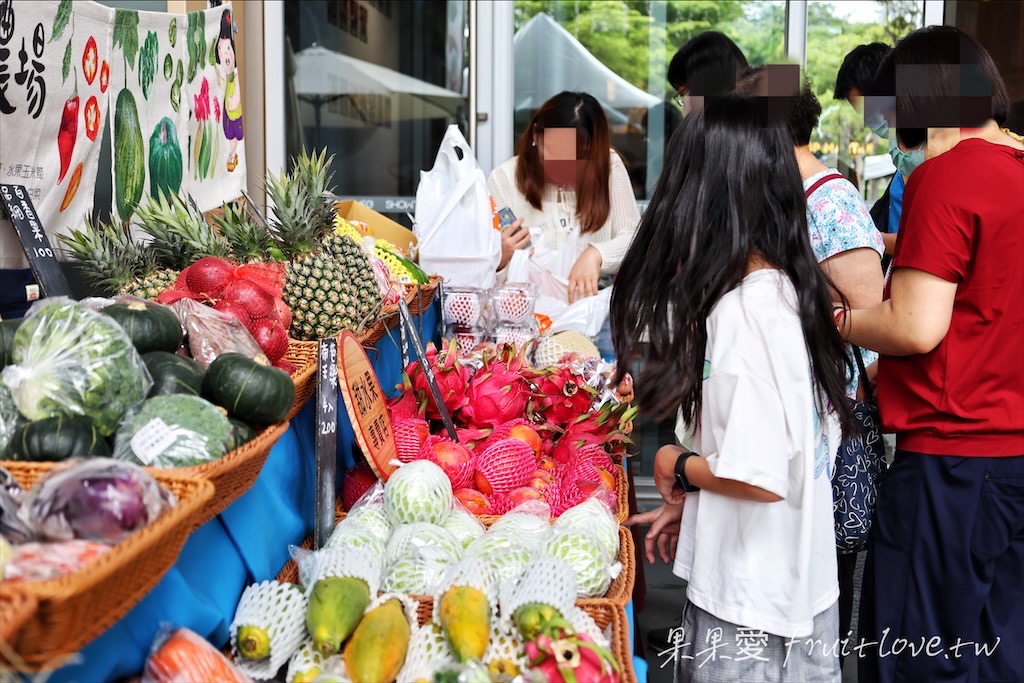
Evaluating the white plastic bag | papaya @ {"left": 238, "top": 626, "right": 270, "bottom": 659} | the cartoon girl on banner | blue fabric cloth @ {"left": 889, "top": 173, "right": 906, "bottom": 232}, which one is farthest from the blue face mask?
the cartoon girl on banner

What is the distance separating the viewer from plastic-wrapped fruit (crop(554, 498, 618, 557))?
1.88 m

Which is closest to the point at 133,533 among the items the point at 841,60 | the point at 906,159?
the point at 906,159

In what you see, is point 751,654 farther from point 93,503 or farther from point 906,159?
point 906,159

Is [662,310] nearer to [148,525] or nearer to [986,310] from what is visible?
[986,310]

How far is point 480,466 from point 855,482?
0.98 meters

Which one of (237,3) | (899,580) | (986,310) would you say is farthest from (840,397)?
(237,3)

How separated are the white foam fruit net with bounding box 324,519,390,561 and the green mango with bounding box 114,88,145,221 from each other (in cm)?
198

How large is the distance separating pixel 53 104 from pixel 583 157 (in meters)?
2.30

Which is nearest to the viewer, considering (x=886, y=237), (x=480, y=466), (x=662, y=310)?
(x=662, y=310)

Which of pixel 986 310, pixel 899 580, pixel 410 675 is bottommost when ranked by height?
pixel 899 580

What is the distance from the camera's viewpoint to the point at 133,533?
3.64 ft

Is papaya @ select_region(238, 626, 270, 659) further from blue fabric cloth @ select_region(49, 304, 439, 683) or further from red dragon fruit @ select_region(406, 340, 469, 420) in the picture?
red dragon fruit @ select_region(406, 340, 469, 420)

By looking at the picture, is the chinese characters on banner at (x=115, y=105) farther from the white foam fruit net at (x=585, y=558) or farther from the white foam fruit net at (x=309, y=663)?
the white foam fruit net at (x=585, y=558)

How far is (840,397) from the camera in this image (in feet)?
6.15
